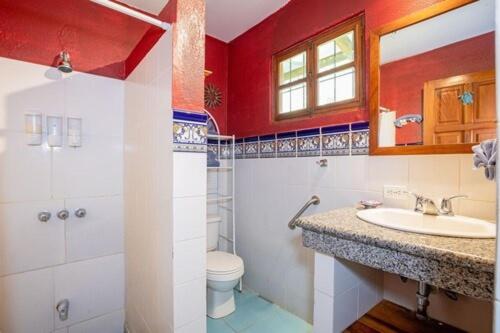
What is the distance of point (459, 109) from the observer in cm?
111

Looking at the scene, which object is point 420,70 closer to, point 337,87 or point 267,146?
point 337,87

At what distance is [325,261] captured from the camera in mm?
1032

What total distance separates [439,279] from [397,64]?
111cm

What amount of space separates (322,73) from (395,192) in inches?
36.6

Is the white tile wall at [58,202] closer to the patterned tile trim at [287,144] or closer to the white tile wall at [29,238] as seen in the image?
the white tile wall at [29,238]

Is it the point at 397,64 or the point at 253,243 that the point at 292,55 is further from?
the point at 253,243

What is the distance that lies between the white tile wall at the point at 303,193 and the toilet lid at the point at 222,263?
302 millimetres

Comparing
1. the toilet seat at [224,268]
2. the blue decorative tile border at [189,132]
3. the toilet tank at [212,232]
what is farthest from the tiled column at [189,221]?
the toilet tank at [212,232]

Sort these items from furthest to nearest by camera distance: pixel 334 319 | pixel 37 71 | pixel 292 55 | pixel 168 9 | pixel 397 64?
1. pixel 292 55
2. pixel 37 71
3. pixel 397 64
4. pixel 168 9
5. pixel 334 319

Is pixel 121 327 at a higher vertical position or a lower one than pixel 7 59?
lower

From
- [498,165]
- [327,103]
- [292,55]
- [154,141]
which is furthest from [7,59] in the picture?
[498,165]

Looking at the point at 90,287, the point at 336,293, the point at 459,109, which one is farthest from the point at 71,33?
the point at 459,109

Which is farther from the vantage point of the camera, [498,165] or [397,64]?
[397,64]

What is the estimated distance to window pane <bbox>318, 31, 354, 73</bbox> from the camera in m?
1.54
